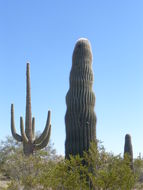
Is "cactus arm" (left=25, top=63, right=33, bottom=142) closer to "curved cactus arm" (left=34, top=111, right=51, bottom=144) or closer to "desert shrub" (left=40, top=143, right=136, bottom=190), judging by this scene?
"curved cactus arm" (left=34, top=111, right=51, bottom=144)

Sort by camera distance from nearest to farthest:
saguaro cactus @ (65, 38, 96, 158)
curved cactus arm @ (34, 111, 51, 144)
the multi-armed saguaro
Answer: saguaro cactus @ (65, 38, 96, 158)
the multi-armed saguaro
curved cactus arm @ (34, 111, 51, 144)

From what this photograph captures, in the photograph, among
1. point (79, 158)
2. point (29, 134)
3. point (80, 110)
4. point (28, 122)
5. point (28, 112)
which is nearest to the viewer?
point (79, 158)

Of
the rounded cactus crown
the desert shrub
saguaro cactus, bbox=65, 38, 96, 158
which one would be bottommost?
the desert shrub

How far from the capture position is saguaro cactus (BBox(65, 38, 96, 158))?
11273 mm

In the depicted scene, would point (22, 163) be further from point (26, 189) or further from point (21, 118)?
point (26, 189)

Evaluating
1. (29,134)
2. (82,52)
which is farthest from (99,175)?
(29,134)

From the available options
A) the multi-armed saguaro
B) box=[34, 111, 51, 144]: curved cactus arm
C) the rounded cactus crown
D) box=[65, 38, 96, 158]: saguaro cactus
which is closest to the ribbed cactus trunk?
the multi-armed saguaro

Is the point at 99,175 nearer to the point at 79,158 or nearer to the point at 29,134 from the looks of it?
the point at 79,158

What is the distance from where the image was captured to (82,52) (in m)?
12.4

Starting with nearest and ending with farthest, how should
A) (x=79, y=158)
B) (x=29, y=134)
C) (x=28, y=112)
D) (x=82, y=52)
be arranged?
(x=79, y=158)
(x=82, y=52)
(x=29, y=134)
(x=28, y=112)

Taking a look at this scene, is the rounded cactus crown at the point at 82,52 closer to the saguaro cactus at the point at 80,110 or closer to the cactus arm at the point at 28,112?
the saguaro cactus at the point at 80,110

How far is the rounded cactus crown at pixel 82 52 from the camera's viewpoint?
12.3 m

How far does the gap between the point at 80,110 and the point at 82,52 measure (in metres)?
2.14

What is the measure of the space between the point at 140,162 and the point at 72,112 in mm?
3289
